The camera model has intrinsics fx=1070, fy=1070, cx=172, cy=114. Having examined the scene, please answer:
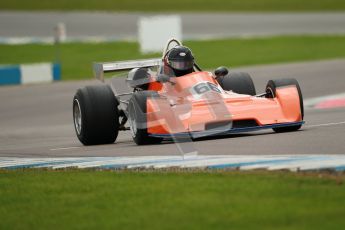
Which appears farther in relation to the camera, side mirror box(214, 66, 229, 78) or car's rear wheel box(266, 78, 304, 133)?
side mirror box(214, 66, 229, 78)

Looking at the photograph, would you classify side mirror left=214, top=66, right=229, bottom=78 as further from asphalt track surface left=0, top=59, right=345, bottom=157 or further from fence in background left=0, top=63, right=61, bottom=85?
fence in background left=0, top=63, right=61, bottom=85

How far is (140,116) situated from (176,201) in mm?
4340

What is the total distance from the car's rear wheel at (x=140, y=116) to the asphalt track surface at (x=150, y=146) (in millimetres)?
173

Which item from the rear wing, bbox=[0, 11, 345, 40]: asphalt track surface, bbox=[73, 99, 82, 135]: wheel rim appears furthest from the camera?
bbox=[0, 11, 345, 40]: asphalt track surface

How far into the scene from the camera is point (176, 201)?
28.5ft

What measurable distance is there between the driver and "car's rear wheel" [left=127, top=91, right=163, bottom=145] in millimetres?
944

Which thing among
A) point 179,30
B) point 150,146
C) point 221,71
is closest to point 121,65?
point 221,71

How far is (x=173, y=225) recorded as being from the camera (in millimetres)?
7691

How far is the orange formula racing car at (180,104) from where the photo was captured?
1281 centimetres

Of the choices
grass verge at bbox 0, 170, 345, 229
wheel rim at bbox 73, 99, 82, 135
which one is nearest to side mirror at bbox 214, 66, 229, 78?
wheel rim at bbox 73, 99, 82, 135
